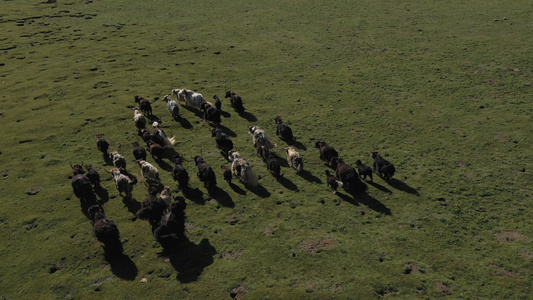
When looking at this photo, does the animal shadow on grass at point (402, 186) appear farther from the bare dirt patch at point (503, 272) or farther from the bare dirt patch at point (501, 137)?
the bare dirt patch at point (501, 137)

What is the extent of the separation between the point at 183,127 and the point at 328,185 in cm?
1076

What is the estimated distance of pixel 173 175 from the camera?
18406mm

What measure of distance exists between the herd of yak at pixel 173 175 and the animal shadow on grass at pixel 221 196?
0.16 metres

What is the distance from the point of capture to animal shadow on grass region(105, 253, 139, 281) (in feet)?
44.9

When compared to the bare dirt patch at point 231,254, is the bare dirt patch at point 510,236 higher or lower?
higher

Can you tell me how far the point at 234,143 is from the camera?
22625mm

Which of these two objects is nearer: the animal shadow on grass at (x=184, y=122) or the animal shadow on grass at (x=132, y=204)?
the animal shadow on grass at (x=132, y=204)

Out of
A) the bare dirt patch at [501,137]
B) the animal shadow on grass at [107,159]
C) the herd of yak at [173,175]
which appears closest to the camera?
the herd of yak at [173,175]

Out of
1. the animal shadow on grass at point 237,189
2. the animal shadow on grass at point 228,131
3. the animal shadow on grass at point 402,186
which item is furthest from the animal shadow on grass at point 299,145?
the animal shadow on grass at point 402,186

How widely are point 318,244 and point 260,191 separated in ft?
14.3

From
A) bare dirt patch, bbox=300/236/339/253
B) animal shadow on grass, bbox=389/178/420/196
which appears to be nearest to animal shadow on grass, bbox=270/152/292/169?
animal shadow on grass, bbox=389/178/420/196

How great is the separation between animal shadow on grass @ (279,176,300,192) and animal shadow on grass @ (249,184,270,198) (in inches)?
38.1

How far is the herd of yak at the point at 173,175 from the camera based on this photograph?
14758 millimetres

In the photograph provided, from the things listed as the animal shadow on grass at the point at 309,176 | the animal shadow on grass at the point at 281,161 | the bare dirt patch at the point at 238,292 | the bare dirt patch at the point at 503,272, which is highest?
the animal shadow on grass at the point at 281,161
